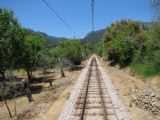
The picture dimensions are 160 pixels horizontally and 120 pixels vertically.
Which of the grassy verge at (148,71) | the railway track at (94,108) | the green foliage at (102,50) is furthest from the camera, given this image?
the green foliage at (102,50)

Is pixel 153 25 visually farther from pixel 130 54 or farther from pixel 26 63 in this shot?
pixel 130 54

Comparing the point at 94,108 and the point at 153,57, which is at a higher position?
the point at 153,57

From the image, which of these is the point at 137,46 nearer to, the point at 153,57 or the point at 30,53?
the point at 153,57

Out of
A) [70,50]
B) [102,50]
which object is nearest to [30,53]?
[70,50]

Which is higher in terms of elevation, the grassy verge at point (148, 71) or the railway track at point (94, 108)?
the grassy verge at point (148, 71)

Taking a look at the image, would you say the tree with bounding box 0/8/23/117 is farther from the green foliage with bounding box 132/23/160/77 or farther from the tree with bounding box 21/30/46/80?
the green foliage with bounding box 132/23/160/77

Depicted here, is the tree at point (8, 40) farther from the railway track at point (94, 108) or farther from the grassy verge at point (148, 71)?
the grassy verge at point (148, 71)

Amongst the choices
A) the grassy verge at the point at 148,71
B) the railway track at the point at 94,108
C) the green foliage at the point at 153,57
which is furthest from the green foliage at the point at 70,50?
the railway track at the point at 94,108

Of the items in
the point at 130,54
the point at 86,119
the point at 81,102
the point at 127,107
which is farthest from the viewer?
the point at 130,54

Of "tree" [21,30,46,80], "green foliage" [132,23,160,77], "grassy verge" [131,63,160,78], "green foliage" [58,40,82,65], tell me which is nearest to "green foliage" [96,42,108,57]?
"green foliage" [58,40,82,65]

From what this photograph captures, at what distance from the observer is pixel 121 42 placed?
6275cm

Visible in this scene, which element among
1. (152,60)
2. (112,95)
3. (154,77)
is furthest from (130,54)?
(112,95)

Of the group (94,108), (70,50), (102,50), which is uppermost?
(102,50)

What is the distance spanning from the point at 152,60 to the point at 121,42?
23.4 meters
